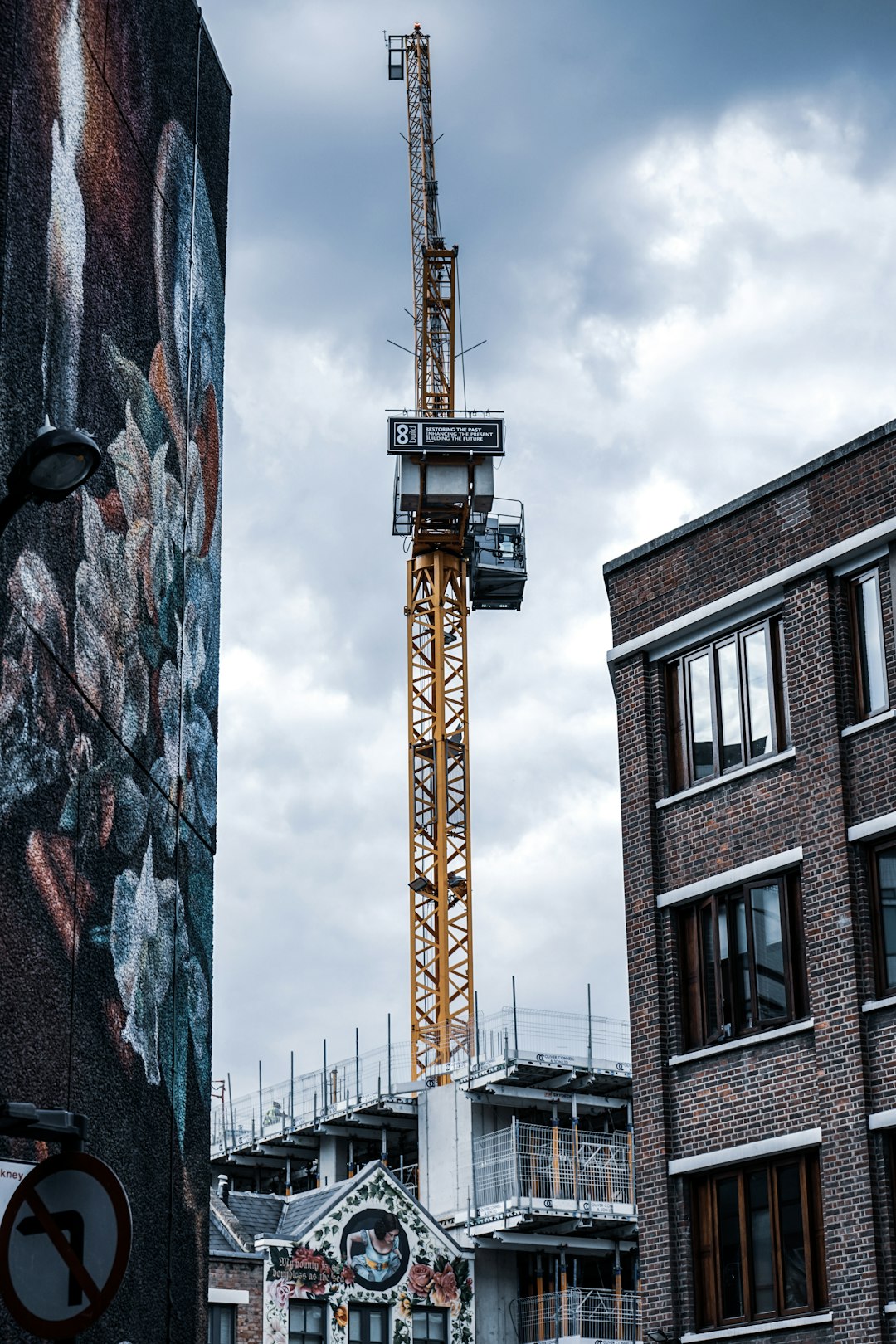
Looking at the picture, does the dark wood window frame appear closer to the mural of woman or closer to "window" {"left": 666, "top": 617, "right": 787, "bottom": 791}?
"window" {"left": 666, "top": 617, "right": 787, "bottom": 791}

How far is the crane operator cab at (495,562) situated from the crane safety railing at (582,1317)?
3175 cm

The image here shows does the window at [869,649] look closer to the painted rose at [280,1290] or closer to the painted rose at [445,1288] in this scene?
the painted rose at [280,1290]

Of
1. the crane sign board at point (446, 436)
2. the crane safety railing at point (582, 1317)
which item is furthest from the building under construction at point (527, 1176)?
the crane sign board at point (446, 436)

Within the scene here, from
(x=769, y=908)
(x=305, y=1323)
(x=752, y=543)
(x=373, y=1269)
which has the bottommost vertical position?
(x=305, y=1323)

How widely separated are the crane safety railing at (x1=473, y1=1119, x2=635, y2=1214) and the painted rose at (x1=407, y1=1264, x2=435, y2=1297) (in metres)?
2.53

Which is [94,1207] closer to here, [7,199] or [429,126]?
[7,199]

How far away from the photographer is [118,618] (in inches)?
590

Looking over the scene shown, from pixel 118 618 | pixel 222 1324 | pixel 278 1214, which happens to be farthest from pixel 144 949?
pixel 278 1214

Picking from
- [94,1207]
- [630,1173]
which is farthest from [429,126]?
[94,1207]

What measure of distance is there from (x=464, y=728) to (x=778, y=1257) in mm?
55162

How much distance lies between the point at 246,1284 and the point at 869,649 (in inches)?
1086

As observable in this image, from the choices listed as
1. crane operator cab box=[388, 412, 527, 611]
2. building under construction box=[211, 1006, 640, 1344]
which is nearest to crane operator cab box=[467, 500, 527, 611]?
crane operator cab box=[388, 412, 527, 611]

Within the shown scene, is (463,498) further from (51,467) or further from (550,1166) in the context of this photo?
(51,467)

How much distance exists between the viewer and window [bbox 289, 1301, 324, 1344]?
45625 mm
